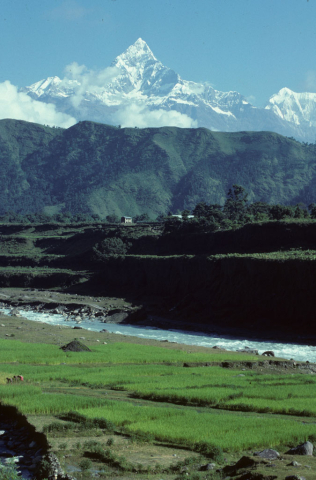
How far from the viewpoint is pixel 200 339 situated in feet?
177

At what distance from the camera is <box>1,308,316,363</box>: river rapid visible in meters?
46.3

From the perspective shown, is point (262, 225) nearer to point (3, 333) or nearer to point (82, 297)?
point (82, 297)

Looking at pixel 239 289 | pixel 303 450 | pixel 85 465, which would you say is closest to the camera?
pixel 85 465

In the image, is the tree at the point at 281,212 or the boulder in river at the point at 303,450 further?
the tree at the point at 281,212

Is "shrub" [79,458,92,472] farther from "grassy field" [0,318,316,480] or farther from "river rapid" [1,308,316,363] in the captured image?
"river rapid" [1,308,316,363]

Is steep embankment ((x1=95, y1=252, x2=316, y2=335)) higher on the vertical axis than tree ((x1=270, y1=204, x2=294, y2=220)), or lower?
lower

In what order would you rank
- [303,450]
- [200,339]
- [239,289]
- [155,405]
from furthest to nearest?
[239,289] < [200,339] < [155,405] < [303,450]

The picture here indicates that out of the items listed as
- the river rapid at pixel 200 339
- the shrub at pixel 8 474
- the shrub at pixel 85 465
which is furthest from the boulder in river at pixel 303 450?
the river rapid at pixel 200 339

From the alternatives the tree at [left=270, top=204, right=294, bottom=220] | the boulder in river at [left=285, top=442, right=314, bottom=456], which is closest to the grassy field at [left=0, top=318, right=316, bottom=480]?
the boulder in river at [left=285, top=442, right=314, bottom=456]

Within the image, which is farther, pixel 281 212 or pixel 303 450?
pixel 281 212

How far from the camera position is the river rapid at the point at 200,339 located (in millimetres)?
46344

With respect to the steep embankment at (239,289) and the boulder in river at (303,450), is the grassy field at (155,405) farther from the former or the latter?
the steep embankment at (239,289)

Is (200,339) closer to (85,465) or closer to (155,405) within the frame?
(155,405)

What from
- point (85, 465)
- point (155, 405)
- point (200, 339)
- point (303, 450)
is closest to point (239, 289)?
point (200, 339)
